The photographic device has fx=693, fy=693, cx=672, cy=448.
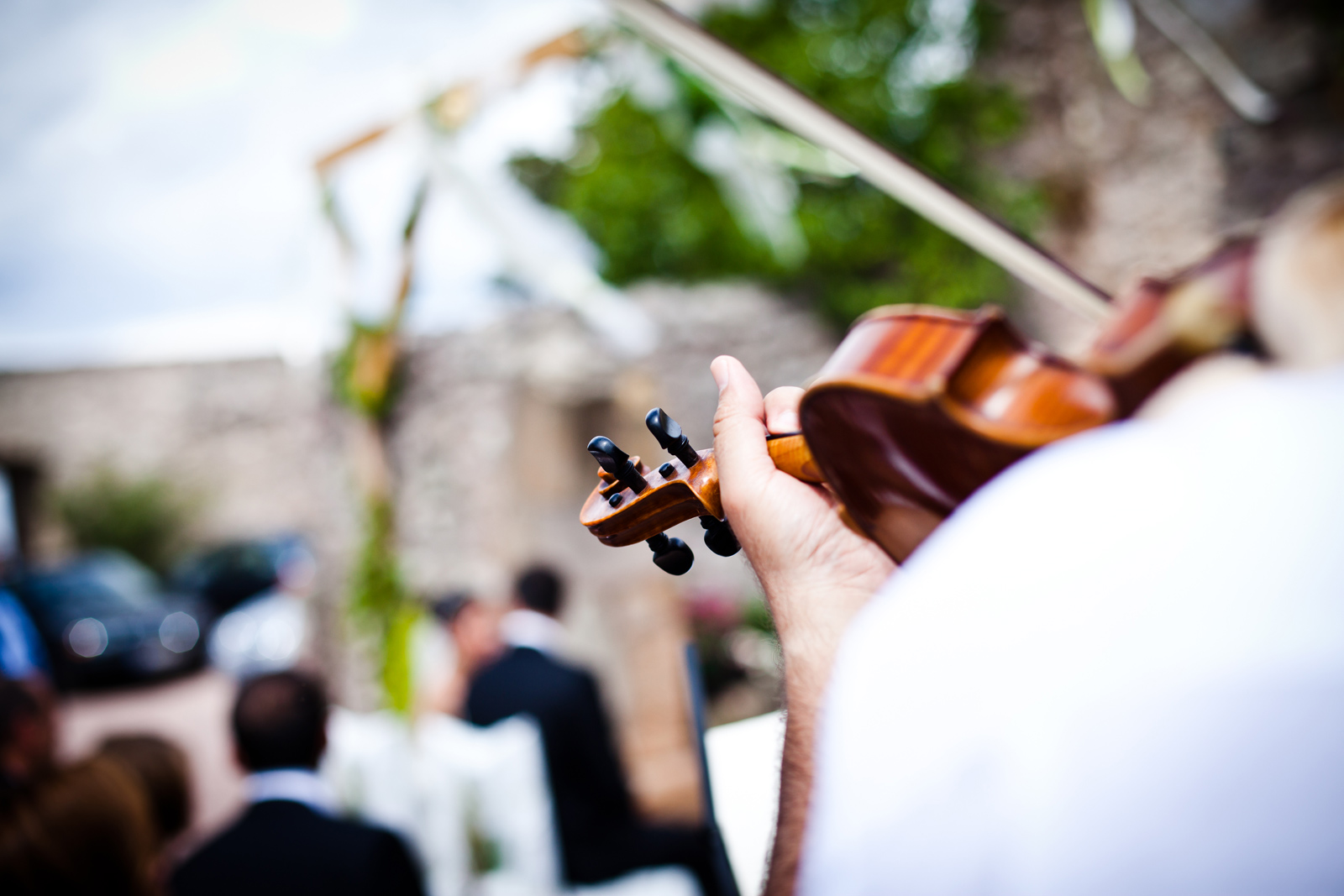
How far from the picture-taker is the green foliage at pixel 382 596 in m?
5.33

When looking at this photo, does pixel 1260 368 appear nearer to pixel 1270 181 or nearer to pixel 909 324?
pixel 909 324

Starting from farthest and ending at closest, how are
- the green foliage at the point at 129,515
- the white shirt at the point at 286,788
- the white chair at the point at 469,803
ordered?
1. the green foliage at the point at 129,515
2. the white chair at the point at 469,803
3. the white shirt at the point at 286,788

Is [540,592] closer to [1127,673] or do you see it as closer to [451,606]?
[451,606]

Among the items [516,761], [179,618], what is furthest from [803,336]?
[179,618]

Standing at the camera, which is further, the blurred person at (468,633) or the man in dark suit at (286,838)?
the blurred person at (468,633)

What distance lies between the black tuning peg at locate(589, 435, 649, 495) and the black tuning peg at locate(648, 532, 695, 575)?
0.09 meters

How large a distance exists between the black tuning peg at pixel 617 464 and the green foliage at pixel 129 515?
53.7ft

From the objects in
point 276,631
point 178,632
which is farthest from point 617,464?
point 178,632

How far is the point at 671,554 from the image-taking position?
109 centimetres

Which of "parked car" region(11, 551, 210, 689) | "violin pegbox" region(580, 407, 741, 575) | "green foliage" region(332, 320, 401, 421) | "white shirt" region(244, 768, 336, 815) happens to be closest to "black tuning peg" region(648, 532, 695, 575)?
"violin pegbox" region(580, 407, 741, 575)

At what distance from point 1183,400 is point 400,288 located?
5258mm

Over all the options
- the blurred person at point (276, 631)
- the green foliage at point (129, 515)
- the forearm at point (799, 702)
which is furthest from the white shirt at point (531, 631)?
the green foliage at point (129, 515)

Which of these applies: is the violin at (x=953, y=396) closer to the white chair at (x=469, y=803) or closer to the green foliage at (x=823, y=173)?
the white chair at (x=469, y=803)

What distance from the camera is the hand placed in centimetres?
80
